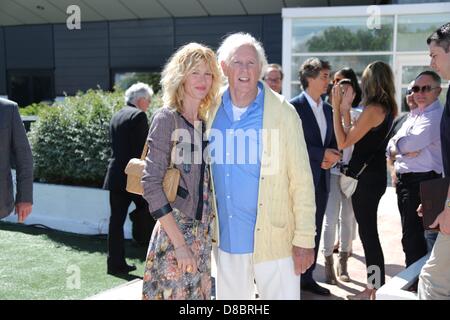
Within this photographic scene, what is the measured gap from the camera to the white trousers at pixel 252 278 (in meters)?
2.55

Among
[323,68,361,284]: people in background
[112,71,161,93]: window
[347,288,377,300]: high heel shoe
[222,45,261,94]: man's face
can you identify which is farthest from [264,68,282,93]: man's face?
[112,71,161,93]: window

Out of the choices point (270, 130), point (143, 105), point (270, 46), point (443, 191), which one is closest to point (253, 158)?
point (270, 130)

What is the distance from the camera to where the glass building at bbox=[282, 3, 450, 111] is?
909 cm

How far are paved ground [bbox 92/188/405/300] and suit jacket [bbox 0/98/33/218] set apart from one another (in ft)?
3.99

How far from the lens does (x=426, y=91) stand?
11.6ft

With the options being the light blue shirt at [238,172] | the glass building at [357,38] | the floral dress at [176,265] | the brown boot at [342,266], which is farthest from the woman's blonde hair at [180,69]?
the glass building at [357,38]

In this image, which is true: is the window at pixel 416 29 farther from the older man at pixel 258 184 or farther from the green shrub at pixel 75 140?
the older man at pixel 258 184

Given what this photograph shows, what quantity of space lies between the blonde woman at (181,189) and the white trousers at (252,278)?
0.46 feet

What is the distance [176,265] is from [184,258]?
0.07 meters

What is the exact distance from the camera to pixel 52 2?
12.8m

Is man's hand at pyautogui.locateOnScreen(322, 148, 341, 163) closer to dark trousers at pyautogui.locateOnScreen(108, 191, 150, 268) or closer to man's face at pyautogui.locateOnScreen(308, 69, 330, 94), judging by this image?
man's face at pyautogui.locateOnScreen(308, 69, 330, 94)

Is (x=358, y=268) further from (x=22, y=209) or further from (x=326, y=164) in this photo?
(x=22, y=209)

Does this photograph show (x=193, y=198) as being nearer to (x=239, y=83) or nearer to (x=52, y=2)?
(x=239, y=83)
